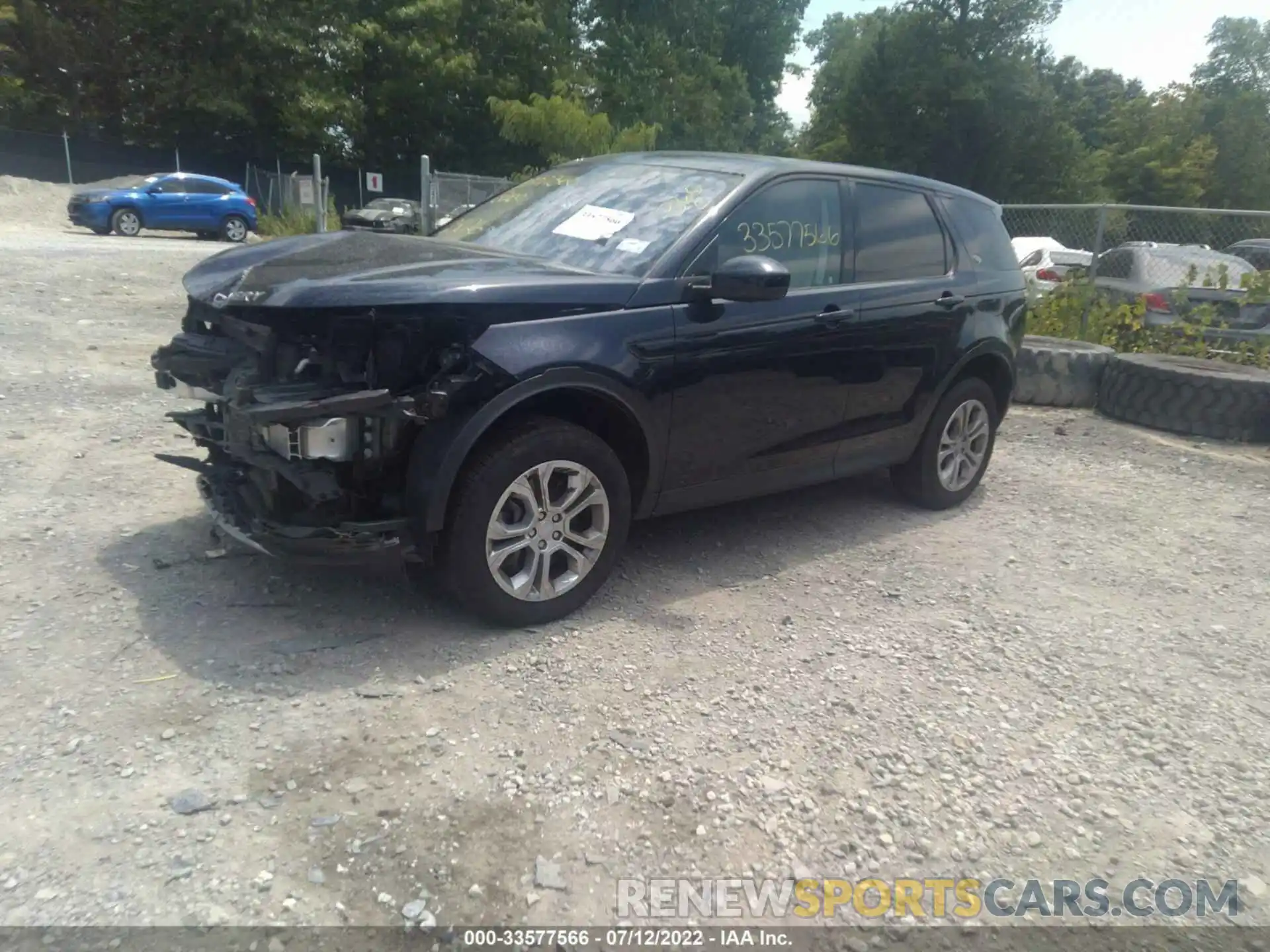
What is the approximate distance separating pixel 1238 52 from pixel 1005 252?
56989mm

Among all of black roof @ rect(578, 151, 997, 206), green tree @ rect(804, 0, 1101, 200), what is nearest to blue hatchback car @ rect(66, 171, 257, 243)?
black roof @ rect(578, 151, 997, 206)

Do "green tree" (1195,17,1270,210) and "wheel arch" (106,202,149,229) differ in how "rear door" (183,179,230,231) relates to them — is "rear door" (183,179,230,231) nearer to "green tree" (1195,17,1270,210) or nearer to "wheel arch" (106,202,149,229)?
"wheel arch" (106,202,149,229)

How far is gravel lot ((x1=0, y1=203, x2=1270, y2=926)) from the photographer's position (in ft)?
8.66

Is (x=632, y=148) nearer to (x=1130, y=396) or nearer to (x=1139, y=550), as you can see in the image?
A: (x=1130, y=396)

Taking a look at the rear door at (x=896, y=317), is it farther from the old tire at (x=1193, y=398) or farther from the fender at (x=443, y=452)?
the old tire at (x=1193, y=398)

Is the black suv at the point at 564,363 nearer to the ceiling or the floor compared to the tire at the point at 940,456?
nearer to the ceiling

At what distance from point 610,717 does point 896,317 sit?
272 centimetres

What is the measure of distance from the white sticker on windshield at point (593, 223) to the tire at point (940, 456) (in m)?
2.15

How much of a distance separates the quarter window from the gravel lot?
1.37 meters

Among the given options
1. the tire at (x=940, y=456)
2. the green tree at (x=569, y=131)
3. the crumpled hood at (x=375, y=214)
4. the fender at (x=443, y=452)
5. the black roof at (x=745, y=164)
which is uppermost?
the green tree at (x=569, y=131)

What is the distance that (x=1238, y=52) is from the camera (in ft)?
168

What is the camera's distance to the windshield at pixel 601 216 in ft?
13.9

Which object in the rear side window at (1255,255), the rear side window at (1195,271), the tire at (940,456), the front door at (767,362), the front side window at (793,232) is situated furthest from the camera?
the rear side window at (1255,255)

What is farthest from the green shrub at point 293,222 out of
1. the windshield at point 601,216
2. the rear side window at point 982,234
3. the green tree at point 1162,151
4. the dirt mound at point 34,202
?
the green tree at point 1162,151
